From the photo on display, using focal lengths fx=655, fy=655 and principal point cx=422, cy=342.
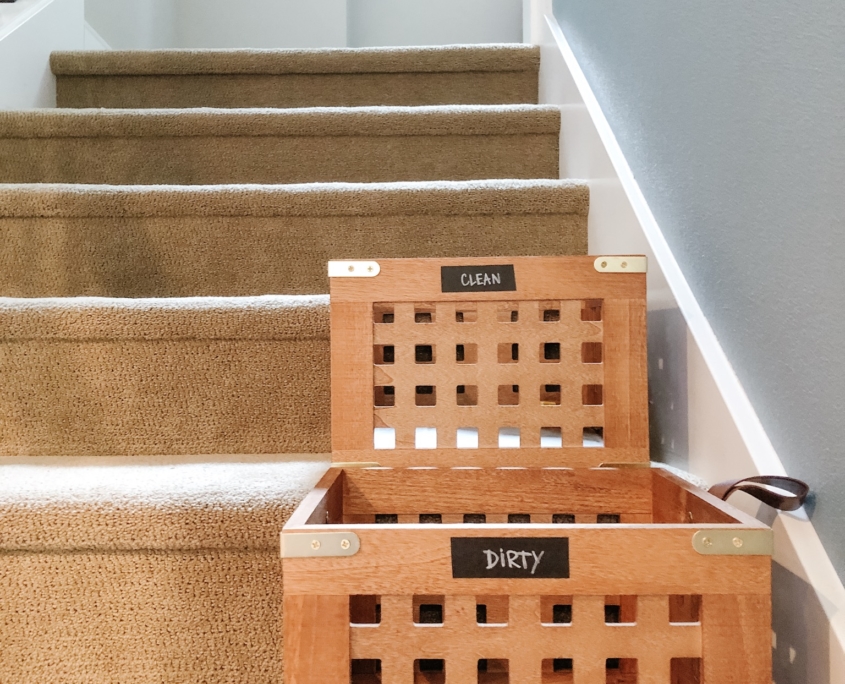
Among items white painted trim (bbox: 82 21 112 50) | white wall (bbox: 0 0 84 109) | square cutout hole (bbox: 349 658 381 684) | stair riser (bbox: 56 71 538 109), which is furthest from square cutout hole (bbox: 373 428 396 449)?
white painted trim (bbox: 82 21 112 50)

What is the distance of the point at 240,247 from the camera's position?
107 centimetres

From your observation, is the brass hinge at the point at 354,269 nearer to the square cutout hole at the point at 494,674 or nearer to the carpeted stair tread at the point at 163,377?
the carpeted stair tread at the point at 163,377

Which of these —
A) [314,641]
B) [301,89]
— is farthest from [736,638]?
[301,89]

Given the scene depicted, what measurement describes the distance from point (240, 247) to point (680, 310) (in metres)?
0.68

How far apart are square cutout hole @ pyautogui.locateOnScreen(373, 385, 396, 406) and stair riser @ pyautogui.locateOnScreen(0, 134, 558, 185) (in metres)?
0.64

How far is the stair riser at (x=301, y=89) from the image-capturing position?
1.50 metres

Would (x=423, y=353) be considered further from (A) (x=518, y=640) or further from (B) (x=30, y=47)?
(B) (x=30, y=47)

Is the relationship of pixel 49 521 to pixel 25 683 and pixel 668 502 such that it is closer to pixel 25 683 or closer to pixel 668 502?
pixel 25 683

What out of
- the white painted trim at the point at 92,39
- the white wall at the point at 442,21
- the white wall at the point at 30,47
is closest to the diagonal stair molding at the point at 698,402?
the white wall at the point at 30,47

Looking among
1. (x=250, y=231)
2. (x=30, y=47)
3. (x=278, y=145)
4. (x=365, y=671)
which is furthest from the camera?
(x=30, y=47)

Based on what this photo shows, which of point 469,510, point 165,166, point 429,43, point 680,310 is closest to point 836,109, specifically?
point 680,310

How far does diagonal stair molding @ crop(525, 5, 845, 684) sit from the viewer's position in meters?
0.50

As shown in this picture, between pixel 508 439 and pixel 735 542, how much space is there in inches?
15.1

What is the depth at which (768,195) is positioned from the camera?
1.91 feet
